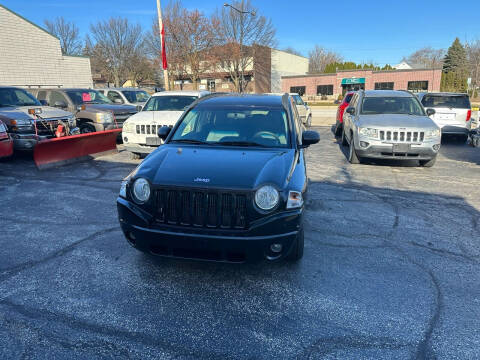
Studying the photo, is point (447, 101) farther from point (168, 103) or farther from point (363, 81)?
point (363, 81)

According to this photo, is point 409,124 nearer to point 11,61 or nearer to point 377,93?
point 377,93

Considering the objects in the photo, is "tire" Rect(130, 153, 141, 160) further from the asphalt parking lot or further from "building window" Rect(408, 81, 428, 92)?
"building window" Rect(408, 81, 428, 92)

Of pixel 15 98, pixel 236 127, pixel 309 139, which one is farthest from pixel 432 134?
pixel 15 98

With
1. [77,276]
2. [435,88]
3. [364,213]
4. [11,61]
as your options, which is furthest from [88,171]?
[435,88]

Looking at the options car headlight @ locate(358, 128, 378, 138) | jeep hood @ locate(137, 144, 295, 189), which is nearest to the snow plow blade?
jeep hood @ locate(137, 144, 295, 189)

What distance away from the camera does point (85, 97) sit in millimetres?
11742

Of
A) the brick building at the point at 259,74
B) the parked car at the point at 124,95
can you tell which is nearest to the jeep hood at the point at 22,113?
the parked car at the point at 124,95

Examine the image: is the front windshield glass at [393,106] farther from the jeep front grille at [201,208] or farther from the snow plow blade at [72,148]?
the snow plow blade at [72,148]

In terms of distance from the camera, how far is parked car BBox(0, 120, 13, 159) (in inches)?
305

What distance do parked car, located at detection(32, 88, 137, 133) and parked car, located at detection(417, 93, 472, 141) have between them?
10.7 meters

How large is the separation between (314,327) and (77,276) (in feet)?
7.69

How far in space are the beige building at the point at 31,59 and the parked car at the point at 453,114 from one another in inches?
907

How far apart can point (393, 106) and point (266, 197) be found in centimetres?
718

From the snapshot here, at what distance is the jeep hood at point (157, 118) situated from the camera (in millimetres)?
8273
